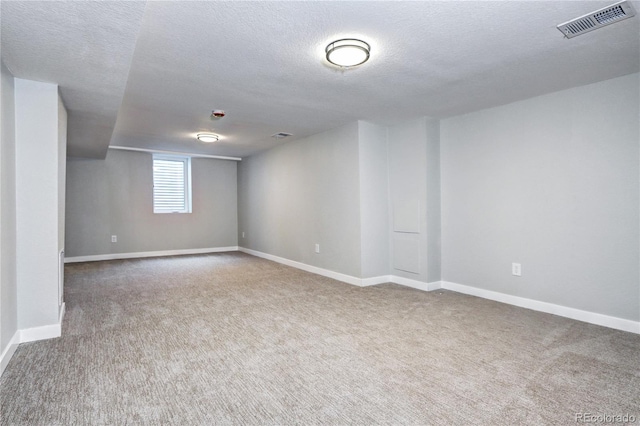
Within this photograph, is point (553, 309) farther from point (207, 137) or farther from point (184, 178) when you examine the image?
point (184, 178)

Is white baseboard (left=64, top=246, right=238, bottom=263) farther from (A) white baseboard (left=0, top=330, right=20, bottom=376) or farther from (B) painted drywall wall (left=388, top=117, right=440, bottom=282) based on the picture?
(B) painted drywall wall (left=388, top=117, right=440, bottom=282)

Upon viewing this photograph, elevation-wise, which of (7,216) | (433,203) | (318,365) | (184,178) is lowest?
(318,365)

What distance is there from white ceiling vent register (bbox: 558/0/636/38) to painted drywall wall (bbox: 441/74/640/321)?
1.22 metres

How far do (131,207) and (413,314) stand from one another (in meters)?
6.54

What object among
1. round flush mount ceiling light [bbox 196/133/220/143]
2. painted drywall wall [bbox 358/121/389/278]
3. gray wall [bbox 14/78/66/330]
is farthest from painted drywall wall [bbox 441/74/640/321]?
gray wall [bbox 14/78/66/330]

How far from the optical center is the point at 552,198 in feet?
11.7

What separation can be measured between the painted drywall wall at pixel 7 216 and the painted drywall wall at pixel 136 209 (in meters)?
4.99

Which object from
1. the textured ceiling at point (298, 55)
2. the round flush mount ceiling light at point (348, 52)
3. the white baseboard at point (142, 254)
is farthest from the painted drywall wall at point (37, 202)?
the white baseboard at point (142, 254)

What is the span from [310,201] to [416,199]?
1925mm

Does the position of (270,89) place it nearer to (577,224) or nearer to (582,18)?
(582,18)

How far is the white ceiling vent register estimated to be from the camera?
2.08m

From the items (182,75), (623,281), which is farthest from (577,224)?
(182,75)

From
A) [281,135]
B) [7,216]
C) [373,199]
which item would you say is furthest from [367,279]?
[7,216]

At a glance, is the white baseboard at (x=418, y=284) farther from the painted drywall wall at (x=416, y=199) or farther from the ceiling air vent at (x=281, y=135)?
the ceiling air vent at (x=281, y=135)
